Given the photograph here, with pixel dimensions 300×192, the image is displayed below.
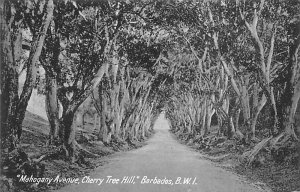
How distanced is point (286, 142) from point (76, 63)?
34.0ft

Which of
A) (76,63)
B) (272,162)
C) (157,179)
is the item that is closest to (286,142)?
(272,162)

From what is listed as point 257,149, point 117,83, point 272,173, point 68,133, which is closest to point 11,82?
point 68,133

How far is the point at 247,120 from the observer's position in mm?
17766

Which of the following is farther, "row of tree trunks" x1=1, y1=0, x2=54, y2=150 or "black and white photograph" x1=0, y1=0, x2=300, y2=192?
"black and white photograph" x1=0, y1=0, x2=300, y2=192

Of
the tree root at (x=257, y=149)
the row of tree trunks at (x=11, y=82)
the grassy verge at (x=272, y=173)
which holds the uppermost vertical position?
the row of tree trunks at (x=11, y=82)

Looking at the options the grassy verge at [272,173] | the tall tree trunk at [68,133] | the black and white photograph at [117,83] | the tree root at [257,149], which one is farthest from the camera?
the tall tree trunk at [68,133]

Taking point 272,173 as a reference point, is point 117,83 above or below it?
above

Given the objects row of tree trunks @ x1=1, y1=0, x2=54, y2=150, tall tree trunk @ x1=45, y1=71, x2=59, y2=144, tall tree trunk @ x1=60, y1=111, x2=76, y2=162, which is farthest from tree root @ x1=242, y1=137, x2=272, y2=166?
row of tree trunks @ x1=1, y1=0, x2=54, y2=150

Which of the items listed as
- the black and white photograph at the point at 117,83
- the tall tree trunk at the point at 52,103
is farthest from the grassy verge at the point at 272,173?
the tall tree trunk at the point at 52,103

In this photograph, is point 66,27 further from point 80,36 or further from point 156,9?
point 156,9

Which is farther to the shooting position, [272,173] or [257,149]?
[257,149]

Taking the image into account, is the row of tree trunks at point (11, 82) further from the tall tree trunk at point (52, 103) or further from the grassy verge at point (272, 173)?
the grassy verge at point (272, 173)

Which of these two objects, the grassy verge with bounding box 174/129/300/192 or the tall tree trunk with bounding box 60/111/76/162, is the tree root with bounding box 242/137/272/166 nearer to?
the grassy verge with bounding box 174/129/300/192

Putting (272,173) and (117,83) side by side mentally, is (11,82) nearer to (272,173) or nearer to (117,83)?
(272,173)
